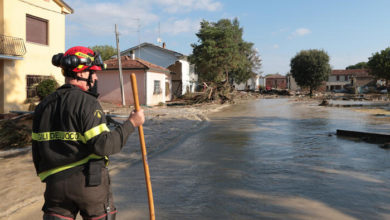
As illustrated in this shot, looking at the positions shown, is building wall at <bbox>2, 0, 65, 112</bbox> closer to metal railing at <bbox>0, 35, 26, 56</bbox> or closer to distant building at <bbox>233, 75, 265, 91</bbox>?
metal railing at <bbox>0, 35, 26, 56</bbox>

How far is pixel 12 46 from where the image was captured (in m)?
14.9

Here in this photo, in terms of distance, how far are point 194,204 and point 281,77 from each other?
10587 centimetres

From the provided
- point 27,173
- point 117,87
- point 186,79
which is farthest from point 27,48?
point 186,79

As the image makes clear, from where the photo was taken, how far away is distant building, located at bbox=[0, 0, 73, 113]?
14945mm

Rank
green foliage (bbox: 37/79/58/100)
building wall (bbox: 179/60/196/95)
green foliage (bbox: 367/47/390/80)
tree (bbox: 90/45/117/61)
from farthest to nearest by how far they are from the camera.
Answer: tree (bbox: 90/45/117/61) < green foliage (bbox: 367/47/390/80) < building wall (bbox: 179/60/196/95) < green foliage (bbox: 37/79/58/100)

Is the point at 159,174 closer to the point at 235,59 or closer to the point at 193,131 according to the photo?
the point at 193,131

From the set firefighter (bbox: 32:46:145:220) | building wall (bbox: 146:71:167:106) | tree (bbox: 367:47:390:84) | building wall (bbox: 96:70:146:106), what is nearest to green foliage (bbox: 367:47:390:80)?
tree (bbox: 367:47:390:84)

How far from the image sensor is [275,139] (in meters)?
9.84

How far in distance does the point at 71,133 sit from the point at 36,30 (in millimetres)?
16840

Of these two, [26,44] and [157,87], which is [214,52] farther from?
[26,44]

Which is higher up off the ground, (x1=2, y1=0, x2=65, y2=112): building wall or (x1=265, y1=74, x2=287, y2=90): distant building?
(x1=265, y1=74, x2=287, y2=90): distant building

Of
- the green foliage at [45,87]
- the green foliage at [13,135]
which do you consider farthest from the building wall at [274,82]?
the green foliage at [13,135]

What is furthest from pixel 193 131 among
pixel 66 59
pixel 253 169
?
pixel 66 59

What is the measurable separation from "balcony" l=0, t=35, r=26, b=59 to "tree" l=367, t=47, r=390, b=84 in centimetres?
5607
